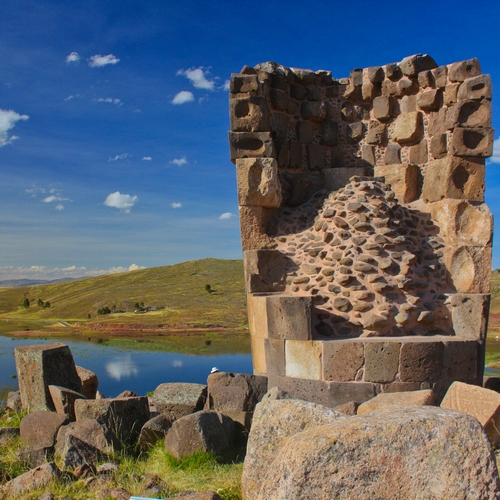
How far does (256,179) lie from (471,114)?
3160mm

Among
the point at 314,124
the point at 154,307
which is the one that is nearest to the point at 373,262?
the point at 314,124

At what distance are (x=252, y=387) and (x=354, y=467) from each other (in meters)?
3.20

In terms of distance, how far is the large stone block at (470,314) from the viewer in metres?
6.51

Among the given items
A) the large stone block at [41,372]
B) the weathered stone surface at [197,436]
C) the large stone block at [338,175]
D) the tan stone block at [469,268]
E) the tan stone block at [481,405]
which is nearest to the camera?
the tan stone block at [481,405]

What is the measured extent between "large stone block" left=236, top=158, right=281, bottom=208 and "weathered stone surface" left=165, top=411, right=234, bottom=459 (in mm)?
3239

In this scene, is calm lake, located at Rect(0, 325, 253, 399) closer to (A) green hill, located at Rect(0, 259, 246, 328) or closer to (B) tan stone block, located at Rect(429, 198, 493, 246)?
(A) green hill, located at Rect(0, 259, 246, 328)

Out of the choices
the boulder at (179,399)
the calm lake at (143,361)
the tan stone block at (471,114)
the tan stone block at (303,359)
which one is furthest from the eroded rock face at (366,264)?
the calm lake at (143,361)

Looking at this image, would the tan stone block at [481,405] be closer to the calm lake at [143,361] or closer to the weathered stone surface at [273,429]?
the weathered stone surface at [273,429]

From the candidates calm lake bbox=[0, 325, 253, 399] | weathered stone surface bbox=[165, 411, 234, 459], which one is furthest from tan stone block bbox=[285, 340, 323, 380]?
calm lake bbox=[0, 325, 253, 399]

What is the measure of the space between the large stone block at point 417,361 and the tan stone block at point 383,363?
0.23 ft

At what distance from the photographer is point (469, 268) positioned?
6.91m

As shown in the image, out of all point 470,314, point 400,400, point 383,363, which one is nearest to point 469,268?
point 470,314

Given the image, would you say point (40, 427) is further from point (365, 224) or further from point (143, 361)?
point (143, 361)

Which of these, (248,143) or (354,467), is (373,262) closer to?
(248,143)
